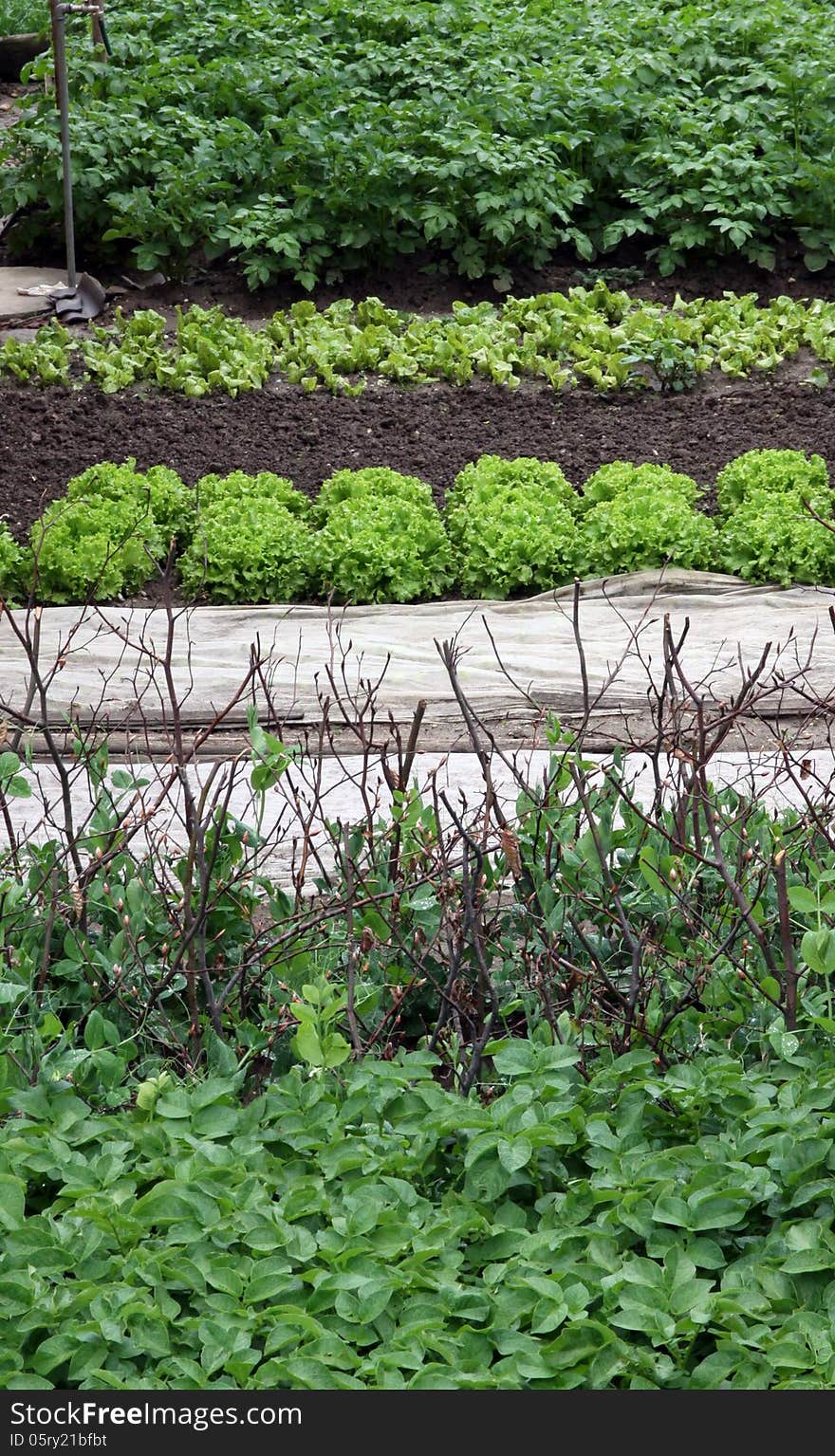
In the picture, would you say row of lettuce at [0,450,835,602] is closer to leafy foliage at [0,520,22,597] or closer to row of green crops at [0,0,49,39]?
leafy foliage at [0,520,22,597]

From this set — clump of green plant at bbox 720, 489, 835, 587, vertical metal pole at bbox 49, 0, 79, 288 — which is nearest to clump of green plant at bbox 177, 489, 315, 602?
clump of green plant at bbox 720, 489, 835, 587

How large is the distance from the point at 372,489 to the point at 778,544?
1.61m

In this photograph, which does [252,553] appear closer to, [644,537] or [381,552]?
[381,552]

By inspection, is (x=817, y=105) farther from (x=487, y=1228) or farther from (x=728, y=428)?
(x=487, y=1228)

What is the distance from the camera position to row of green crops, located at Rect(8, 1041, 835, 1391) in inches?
81.4

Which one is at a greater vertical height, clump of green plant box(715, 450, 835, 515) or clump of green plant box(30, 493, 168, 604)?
clump of green plant box(715, 450, 835, 515)

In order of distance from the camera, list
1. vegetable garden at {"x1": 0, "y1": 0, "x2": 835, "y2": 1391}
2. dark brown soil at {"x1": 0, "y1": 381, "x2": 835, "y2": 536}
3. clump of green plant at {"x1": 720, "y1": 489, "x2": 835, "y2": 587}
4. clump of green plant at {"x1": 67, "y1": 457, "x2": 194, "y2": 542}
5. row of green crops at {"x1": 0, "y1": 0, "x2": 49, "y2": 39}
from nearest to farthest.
Result: vegetable garden at {"x1": 0, "y1": 0, "x2": 835, "y2": 1391}, clump of green plant at {"x1": 720, "y1": 489, "x2": 835, "y2": 587}, clump of green plant at {"x1": 67, "y1": 457, "x2": 194, "y2": 542}, dark brown soil at {"x1": 0, "y1": 381, "x2": 835, "y2": 536}, row of green crops at {"x1": 0, "y1": 0, "x2": 49, "y2": 39}

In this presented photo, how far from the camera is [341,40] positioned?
35.0 ft

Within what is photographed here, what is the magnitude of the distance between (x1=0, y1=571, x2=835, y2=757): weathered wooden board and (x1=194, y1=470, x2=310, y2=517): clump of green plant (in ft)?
1.98

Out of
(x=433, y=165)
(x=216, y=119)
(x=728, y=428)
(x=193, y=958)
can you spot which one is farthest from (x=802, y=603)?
(x=216, y=119)

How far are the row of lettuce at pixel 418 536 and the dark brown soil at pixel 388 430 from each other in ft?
1.57

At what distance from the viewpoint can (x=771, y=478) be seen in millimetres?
5836

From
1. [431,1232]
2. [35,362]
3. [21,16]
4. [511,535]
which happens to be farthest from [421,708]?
[21,16]

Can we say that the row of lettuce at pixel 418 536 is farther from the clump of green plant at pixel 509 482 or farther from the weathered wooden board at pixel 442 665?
the weathered wooden board at pixel 442 665
